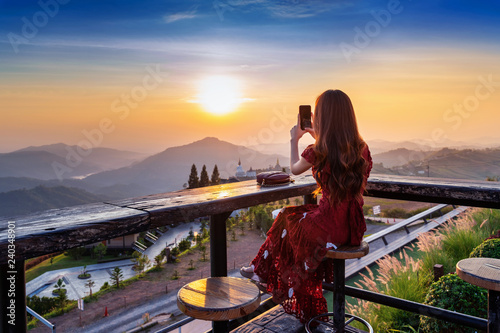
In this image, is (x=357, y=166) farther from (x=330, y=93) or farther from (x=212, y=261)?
(x=212, y=261)

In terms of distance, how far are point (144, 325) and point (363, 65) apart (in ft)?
99.0

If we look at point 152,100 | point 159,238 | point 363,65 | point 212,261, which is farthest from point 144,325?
point 212,261

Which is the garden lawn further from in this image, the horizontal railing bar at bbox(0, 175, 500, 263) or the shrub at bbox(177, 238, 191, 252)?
the horizontal railing bar at bbox(0, 175, 500, 263)

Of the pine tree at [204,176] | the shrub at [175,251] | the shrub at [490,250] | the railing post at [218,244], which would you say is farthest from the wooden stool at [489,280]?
the shrub at [175,251]

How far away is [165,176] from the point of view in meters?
62.2

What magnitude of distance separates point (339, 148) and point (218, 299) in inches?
38.2

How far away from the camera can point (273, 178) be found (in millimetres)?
2568

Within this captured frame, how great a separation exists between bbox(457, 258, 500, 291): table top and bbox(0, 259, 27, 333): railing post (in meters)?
1.85

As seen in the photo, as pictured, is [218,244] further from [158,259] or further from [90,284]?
[90,284]

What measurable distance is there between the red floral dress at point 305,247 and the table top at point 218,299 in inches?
13.7

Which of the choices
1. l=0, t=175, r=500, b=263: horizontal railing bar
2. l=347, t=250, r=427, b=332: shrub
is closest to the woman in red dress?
l=0, t=175, r=500, b=263: horizontal railing bar

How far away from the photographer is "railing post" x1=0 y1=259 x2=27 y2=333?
137 cm

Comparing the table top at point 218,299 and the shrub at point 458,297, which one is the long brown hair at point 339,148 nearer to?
the table top at point 218,299

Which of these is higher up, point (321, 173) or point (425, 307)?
point (321, 173)
